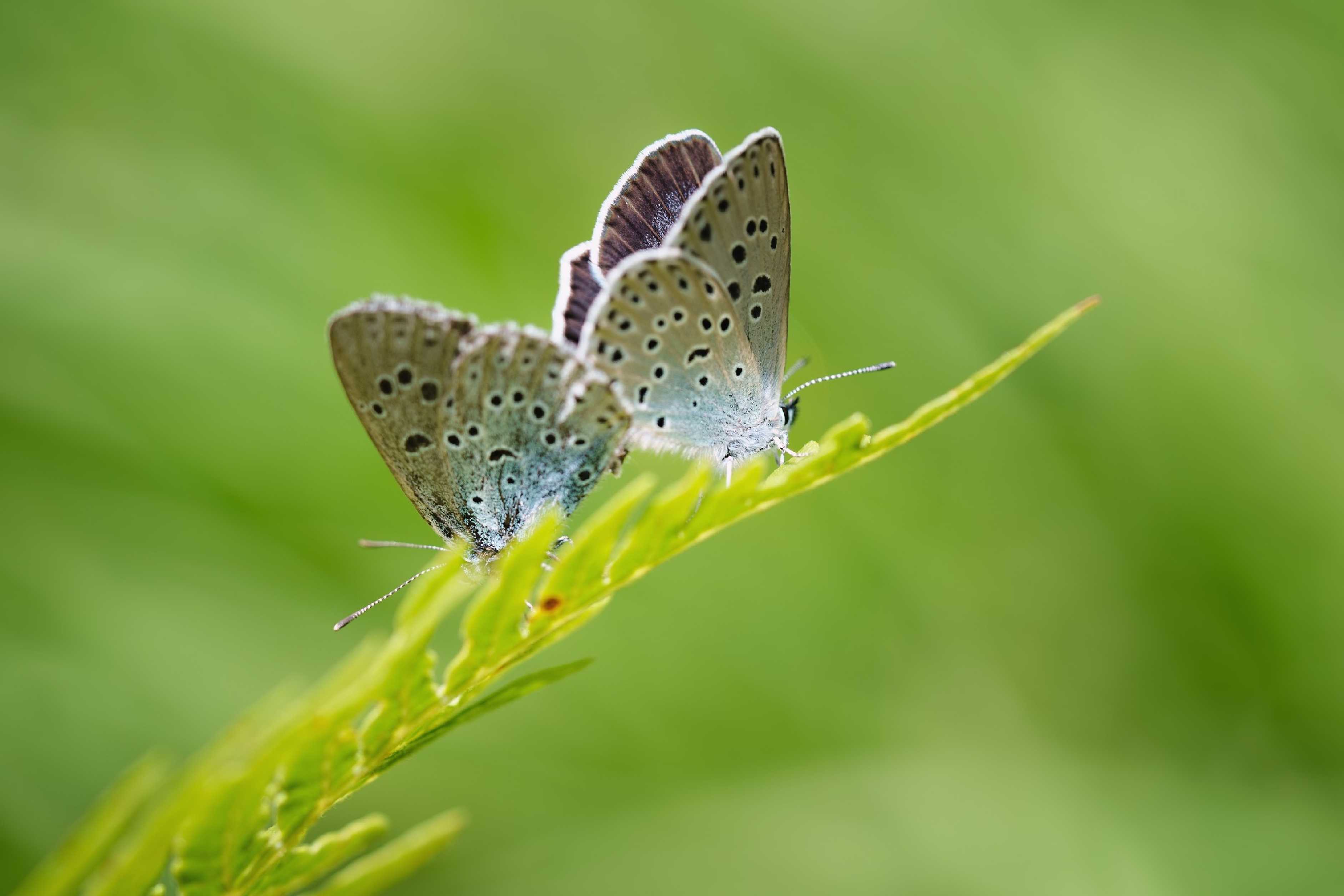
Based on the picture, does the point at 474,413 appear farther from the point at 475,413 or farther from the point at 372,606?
the point at 372,606

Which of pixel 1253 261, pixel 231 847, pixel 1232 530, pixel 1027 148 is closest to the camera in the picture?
pixel 231 847

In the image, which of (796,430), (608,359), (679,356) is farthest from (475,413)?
(796,430)

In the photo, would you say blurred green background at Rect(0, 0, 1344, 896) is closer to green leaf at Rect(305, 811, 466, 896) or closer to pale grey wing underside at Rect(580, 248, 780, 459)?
pale grey wing underside at Rect(580, 248, 780, 459)

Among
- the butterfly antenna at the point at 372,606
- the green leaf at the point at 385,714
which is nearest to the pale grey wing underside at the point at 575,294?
the butterfly antenna at the point at 372,606

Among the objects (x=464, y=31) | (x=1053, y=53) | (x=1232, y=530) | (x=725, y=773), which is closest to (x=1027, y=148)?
(x=1053, y=53)

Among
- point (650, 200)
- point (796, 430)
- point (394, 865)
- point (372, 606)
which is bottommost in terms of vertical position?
point (394, 865)

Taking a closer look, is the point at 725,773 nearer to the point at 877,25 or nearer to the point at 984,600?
the point at 984,600

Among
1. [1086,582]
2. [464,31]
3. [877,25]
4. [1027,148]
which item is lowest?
[1086,582]
